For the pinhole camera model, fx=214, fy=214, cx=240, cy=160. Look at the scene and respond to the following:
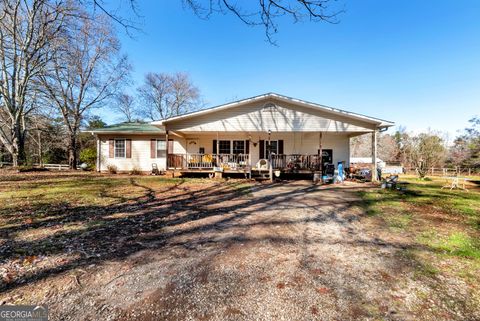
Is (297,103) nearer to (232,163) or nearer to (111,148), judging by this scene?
(232,163)

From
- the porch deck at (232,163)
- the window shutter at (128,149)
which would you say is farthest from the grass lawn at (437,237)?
the window shutter at (128,149)

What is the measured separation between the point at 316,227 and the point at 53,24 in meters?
19.7

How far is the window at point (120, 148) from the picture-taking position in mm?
15719

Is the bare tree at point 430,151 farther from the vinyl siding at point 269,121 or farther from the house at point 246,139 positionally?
the vinyl siding at point 269,121

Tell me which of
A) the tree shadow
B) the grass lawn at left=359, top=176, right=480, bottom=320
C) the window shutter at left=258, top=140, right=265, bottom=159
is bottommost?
the grass lawn at left=359, top=176, right=480, bottom=320

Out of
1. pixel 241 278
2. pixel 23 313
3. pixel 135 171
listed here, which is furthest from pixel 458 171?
pixel 23 313

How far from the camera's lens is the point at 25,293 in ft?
7.64

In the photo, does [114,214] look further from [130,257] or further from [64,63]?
[64,63]

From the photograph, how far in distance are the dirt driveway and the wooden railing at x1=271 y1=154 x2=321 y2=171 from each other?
321 inches

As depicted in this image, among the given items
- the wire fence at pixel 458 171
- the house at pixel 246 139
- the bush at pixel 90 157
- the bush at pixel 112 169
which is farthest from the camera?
the wire fence at pixel 458 171

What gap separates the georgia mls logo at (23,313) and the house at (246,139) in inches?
396

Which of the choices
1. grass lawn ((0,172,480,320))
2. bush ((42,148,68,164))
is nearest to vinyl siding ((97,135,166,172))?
grass lawn ((0,172,480,320))

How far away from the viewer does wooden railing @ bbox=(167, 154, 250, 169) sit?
1284 centimetres

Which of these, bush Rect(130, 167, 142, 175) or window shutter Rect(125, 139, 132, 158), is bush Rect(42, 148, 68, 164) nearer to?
window shutter Rect(125, 139, 132, 158)
